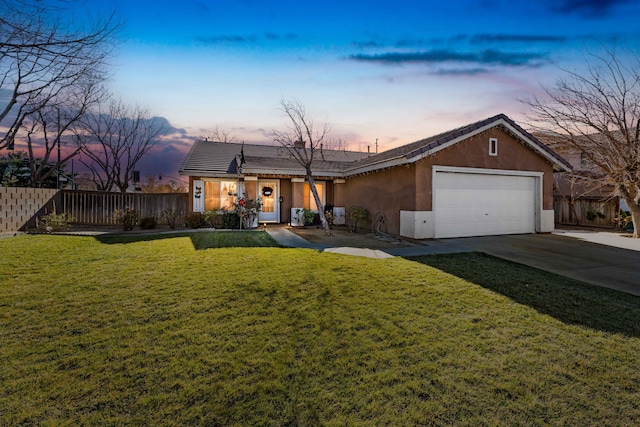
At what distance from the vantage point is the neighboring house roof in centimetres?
1120

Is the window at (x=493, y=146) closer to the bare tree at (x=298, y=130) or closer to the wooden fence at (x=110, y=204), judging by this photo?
the bare tree at (x=298, y=130)

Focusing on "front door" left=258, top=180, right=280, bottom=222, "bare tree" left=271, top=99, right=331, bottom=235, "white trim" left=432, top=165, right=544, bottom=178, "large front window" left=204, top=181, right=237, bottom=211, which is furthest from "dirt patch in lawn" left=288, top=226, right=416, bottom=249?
"large front window" left=204, top=181, right=237, bottom=211

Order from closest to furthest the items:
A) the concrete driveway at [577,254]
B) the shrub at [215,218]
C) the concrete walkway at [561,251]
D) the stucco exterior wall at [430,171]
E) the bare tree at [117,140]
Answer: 1. the concrete driveway at [577,254]
2. the concrete walkway at [561,251]
3. the stucco exterior wall at [430,171]
4. the shrub at [215,218]
5. the bare tree at [117,140]

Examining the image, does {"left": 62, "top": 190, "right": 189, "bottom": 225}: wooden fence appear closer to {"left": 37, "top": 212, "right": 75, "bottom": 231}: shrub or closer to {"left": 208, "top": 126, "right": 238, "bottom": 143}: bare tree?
{"left": 37, "top": 212, "right": 75, "bottom": 231}: shrub

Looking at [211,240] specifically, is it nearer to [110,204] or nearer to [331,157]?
[110,204]

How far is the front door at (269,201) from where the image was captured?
15.9 meters

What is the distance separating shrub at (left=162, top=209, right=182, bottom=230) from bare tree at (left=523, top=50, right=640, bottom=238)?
17.3 metres

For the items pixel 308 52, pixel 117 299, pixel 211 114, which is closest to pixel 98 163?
pixel 211 114

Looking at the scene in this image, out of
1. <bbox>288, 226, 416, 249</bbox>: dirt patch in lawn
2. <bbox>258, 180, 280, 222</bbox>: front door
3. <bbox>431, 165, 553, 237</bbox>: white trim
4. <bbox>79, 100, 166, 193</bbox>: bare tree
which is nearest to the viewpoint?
<bbox>288, 226, 416, 249</bbox>: dirt patch in lawn

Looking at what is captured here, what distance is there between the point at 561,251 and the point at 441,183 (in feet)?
13.9

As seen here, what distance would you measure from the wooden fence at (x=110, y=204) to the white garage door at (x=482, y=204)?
12.4 metres

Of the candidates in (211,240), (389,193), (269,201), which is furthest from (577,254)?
(269,201)

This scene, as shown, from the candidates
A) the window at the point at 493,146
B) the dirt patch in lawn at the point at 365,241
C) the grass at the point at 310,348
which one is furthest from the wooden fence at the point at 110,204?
the window at the point at 493,146

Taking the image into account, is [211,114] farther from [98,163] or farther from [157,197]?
[98,163]
